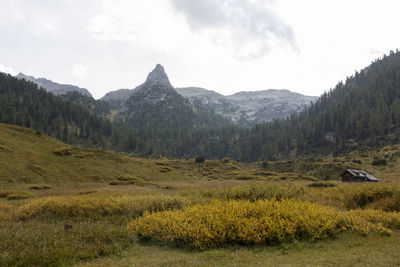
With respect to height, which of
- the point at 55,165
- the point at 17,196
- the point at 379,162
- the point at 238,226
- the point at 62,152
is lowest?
the point at 55,165

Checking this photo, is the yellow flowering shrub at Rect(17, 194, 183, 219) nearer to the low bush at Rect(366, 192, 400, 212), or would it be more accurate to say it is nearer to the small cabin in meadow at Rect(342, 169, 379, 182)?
the low bush at Rect(366, 192, 400, 212)

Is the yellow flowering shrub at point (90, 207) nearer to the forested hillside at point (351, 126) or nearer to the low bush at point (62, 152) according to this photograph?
the low bush at point (62, 152)

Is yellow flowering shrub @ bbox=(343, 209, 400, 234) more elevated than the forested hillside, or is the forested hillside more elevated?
the forested hillside

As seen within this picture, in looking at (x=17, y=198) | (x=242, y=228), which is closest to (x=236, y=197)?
(x=242, y=228)

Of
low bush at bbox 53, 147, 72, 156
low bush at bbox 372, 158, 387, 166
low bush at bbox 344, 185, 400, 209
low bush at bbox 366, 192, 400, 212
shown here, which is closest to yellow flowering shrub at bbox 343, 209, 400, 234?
low bush at bbox 366, 192, 400, 212

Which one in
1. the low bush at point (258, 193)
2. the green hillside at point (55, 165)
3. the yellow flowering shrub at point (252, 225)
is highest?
the yellow flowering shrub at point (252, 225)

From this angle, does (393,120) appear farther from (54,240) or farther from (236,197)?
(54,240)

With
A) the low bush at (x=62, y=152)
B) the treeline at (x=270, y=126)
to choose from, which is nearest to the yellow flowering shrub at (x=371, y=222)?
the low bush at (x=62, y=152)

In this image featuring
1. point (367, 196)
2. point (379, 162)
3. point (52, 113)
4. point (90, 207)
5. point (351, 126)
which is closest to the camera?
point (90, 207)

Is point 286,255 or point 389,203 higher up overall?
point 389,203

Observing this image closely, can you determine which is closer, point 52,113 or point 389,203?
point 389,203

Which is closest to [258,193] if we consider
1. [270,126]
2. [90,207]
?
[90,207]

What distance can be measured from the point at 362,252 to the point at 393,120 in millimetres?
149289

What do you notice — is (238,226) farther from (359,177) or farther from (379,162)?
(379,162)
